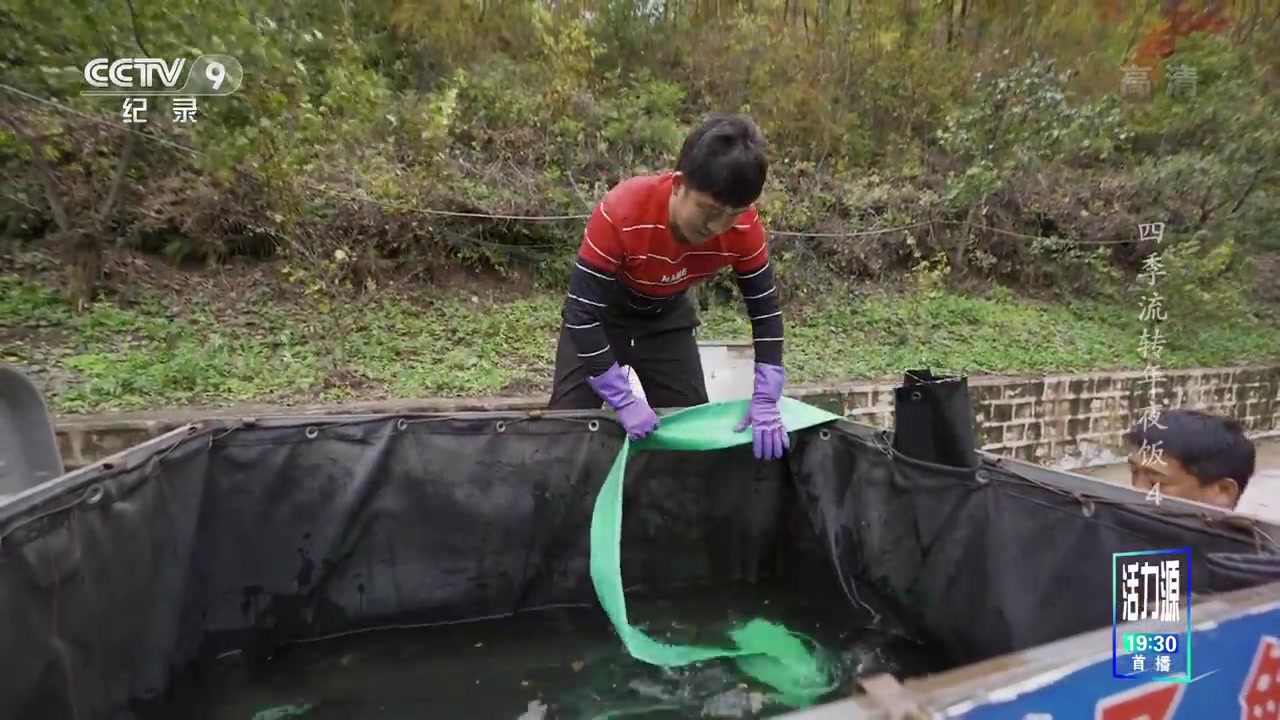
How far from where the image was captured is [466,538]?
202 centimetres

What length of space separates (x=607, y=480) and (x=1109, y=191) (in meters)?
8.51

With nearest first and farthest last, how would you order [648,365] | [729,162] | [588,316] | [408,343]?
[729,162]
[588,316]
[648,365]
[408,343]

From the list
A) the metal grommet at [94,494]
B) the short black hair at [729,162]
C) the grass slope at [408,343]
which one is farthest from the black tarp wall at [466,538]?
the grass slope at [408,343]

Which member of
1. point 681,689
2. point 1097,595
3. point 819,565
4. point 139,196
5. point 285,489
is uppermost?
point 139,196

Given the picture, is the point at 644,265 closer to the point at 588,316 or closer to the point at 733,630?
the point at 588,316

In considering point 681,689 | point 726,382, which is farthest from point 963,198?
point 681,689

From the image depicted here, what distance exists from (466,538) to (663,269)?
2.95 ft

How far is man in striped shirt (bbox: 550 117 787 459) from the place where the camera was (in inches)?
66.6

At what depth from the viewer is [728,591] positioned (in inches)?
88.7

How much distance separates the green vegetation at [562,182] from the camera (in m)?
4.04

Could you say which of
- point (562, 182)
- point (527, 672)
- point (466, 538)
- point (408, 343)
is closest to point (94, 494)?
point (466, 538)

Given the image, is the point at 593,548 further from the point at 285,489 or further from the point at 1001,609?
the point at 1001,609

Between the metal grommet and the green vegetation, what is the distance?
2.26 metres

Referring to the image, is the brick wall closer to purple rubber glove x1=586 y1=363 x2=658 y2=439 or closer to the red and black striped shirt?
the red and black striped shirt
